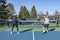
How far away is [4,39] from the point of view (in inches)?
566

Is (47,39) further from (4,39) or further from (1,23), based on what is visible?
(1,23)

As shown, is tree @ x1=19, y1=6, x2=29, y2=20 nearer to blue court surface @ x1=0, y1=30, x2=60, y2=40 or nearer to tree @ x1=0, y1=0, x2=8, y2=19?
tree @ x1=0, y1=0, x2=8, y2=19

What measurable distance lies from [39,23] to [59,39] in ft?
58.5

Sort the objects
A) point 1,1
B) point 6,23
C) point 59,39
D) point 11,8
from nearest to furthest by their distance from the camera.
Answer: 1. point 59,39
2. point 6,23
3. point 1,1
4. point 11,8

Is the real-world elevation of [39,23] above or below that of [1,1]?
below

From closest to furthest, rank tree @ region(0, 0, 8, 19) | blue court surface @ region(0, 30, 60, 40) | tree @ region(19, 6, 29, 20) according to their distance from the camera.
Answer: blue court surface @ region(0, 30, 60, 40), tree @ region(0, 0, 8, 19), tree @ region(19, 6, 29, 20)

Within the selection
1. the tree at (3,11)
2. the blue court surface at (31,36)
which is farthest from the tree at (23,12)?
the blue court surface at (31,36)

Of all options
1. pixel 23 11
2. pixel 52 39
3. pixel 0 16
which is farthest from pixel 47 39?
pixel 23 11

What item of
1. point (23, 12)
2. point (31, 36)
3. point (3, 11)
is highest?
point (3, 11)

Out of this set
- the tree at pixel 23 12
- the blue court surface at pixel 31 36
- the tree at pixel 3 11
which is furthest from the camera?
the tree at pixel 23 12

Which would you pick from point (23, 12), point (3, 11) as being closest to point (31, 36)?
point (3, 11)

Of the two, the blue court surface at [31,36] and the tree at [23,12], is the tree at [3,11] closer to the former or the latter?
the tree at [23,12]

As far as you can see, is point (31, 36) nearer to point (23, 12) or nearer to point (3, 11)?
point (3, 11)

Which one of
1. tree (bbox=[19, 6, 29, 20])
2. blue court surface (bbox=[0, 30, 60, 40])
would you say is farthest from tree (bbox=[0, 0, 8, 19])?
blue court surface (bbox=[0, 30, 60, 40])
